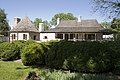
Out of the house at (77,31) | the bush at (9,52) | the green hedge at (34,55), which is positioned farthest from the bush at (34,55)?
the house at (77,31)

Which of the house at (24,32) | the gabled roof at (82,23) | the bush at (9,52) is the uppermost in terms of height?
the gabled roof at (82,23)

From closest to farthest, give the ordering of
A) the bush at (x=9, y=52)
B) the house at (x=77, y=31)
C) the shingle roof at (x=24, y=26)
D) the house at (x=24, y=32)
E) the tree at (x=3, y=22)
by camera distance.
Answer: the bush at (x=9, y=52), the house at (x=77, y=31), the house at (x=24, y=32), the shingle roof at (x=24, y=26), the tree at (x=3, y=22)

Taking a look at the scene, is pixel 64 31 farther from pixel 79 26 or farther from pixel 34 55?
pixel 34 55

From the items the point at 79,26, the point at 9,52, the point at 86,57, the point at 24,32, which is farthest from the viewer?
the point at 79,26

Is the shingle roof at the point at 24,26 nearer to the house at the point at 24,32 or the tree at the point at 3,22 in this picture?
the house at the point at 24,32

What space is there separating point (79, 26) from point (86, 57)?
1415 inches

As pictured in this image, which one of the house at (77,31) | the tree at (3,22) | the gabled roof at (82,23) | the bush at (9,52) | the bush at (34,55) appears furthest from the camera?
the tree at (3,22)

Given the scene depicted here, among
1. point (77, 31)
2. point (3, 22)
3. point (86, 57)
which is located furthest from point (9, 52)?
point (3, 22)

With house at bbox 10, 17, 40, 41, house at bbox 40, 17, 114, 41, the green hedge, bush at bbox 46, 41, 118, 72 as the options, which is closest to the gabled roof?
house at bbox 40, 17, 114, 41

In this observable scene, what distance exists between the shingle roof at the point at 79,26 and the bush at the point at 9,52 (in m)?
26.9

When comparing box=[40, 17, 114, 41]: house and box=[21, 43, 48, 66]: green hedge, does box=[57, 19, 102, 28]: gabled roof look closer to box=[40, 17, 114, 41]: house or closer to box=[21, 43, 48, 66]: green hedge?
box=[40, 17, 114, 41]: house

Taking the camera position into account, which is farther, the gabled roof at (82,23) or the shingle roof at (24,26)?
the gabled roof at (82,23)

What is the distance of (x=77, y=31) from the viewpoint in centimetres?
4206

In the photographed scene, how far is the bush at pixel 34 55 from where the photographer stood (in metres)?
12.8
